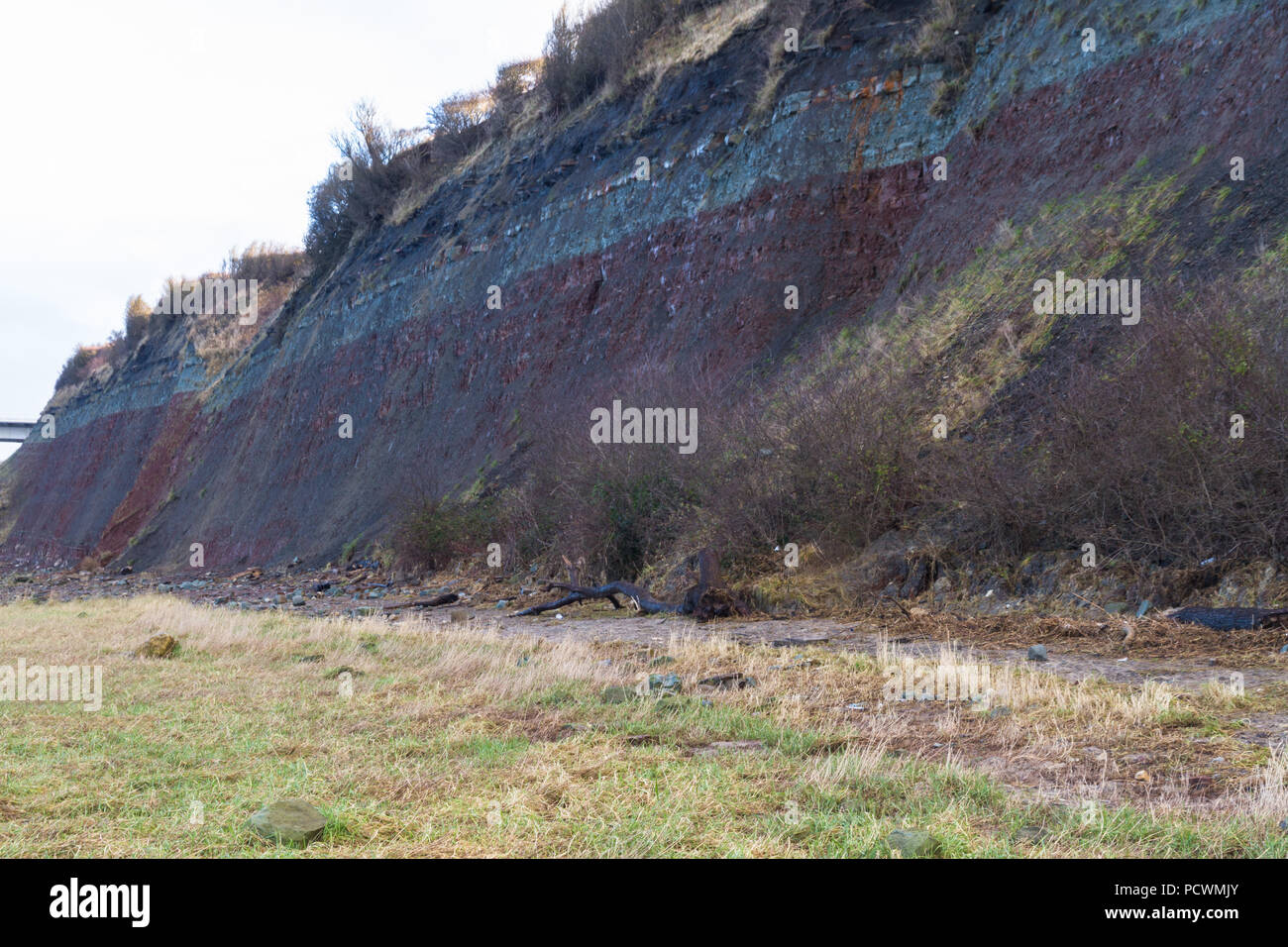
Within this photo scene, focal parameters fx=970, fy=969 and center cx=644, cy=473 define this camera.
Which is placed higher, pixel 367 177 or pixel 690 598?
pixel 367 177

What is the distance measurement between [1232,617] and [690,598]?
6445 mm

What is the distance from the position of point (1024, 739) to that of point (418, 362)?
27.4 m

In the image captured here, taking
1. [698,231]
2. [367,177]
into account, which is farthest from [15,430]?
[698,231]

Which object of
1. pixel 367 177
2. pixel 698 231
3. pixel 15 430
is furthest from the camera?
pixel 15 430

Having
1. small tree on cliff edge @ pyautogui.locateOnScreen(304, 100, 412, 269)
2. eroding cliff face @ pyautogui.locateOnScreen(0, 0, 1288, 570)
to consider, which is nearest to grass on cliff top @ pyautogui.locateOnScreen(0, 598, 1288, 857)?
eroding cliff face @ pyautogui.locateOnScreen(0, 0, 1288, 570)

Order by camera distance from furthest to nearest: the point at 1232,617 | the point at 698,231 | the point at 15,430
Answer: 1. the point at 15,430
2. the point at 698,231
3. the point at 1232,617

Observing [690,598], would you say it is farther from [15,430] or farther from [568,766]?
[15,430]

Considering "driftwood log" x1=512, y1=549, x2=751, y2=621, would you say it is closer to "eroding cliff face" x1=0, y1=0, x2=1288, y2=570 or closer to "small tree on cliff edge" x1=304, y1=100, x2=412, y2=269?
"eroding cliff face" x1=0, y1=0, x2=1288, y2=570

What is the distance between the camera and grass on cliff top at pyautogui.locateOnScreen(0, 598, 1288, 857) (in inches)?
148

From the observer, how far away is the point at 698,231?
75.6 ft

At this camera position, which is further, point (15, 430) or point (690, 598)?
point (15, 430)

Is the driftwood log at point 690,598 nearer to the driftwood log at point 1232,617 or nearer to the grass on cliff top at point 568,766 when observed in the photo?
the grass on cliff top at point 568,766

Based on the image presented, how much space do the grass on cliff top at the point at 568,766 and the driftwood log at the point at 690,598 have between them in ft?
11.3

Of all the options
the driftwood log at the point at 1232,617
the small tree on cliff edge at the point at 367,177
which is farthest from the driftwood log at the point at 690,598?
the small tree on cliff edge at the point at 367,177
